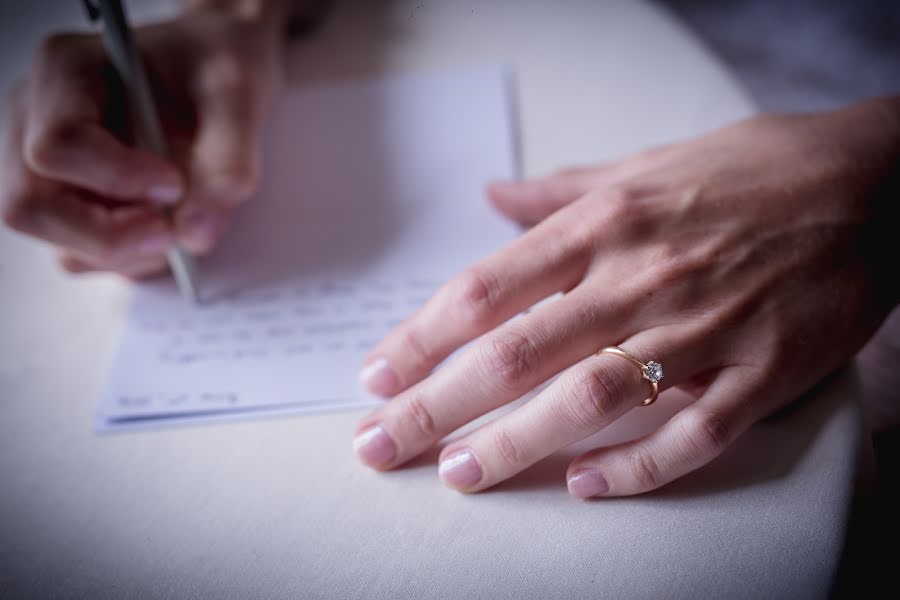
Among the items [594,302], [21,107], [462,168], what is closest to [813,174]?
[594,302]

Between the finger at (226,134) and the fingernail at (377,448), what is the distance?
1.00 ft

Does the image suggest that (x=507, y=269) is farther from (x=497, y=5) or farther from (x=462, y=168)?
(x=497, y=5)

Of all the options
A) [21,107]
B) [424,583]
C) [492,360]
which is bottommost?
[424,583]

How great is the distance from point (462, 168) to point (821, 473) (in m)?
0.46

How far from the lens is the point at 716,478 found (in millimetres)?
452

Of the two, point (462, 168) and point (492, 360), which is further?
point (462, 168)

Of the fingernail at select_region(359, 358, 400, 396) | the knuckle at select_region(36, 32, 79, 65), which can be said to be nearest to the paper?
the fingernail at select_region(359, 358, 400, 396)

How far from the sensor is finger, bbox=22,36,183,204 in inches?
21.5

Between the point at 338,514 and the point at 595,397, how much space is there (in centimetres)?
21

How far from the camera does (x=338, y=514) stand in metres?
0.47

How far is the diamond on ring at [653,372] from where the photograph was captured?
0.47m

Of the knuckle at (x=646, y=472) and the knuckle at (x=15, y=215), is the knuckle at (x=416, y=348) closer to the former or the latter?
the knuckle at (x=646, y=472)

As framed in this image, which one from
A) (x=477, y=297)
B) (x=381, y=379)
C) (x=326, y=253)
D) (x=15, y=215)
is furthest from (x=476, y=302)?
(x=15, y=215)

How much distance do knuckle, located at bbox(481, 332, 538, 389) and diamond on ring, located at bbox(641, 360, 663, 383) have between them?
8 centimetres
